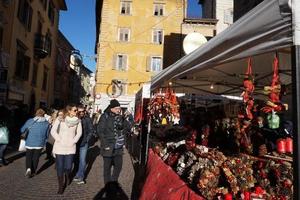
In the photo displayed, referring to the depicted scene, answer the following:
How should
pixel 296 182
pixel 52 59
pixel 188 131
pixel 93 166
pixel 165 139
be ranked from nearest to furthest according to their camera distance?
pixel 296 182
pixel 188 131
pixel 165 139
pixel 93 166
pixel 52 59

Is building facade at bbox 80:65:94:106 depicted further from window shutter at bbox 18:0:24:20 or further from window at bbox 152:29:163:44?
window shutter at bbox 18:0:24:20

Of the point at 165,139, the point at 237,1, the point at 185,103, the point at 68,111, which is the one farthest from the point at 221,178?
the point at 237,1

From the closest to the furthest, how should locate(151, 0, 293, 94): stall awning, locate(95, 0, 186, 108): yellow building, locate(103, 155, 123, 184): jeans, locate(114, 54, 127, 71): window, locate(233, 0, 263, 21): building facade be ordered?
locate(151, 0, 293, 94): stall awning, locate(103, 155, 123, 184): jeans, locate(233, 0, 263, 21): building facade, locate(95, 0, 186, 108): yellow building, locate(114, 54, 127, 71): window

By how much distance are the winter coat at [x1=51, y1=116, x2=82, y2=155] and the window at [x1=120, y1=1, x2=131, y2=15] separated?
3255cm

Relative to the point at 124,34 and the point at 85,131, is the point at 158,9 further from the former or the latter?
the point at 85,131

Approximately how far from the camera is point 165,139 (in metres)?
7.22

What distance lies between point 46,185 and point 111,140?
1955 millimetres

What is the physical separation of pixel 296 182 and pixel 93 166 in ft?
29.0

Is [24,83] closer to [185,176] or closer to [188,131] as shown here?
[188,131]

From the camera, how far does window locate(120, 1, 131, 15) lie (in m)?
38.2

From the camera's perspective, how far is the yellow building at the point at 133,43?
121 feet

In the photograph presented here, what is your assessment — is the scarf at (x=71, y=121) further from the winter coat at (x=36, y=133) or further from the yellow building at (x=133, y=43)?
the yellow building at (x=133, y=43)

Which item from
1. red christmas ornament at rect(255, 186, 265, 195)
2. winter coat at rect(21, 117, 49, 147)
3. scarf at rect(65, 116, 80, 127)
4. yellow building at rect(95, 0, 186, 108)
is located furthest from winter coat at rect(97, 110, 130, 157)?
yellow building at rect(95, 0, 186, 108)

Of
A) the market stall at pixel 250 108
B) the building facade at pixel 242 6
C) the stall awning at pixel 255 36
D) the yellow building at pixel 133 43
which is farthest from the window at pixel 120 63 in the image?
the stall awning at pixel 255 36
